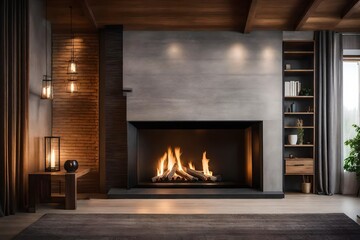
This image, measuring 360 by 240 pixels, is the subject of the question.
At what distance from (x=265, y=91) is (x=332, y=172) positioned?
1.59m

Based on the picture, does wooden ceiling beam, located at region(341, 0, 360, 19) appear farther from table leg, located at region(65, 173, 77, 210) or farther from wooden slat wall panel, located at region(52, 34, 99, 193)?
table leg, located at region(65, 173, 77, 210)

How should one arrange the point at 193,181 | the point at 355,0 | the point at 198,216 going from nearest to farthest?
the point at 198,216, the point at 355,0, the point at 193,181

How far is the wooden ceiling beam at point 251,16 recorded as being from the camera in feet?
18.6

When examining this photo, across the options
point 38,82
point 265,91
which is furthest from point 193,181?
point 38,82

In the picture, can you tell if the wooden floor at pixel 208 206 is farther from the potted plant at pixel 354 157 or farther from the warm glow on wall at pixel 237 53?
the warm glow on wall at pixel 237 53

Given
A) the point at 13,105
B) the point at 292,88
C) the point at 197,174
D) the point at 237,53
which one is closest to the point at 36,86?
the point at 13,105

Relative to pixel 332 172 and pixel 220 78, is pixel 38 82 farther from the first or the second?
pixel 332 172

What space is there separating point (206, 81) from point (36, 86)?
7.76 ft

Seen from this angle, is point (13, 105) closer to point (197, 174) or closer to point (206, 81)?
point (206, 81)

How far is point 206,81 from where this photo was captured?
6477 mm

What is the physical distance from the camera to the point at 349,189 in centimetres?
674

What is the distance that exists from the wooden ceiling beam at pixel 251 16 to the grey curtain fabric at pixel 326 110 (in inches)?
44.3

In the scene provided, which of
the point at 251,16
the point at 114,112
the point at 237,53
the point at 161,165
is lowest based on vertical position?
the point at 161,165

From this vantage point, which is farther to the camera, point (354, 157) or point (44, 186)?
point (354, 157)
